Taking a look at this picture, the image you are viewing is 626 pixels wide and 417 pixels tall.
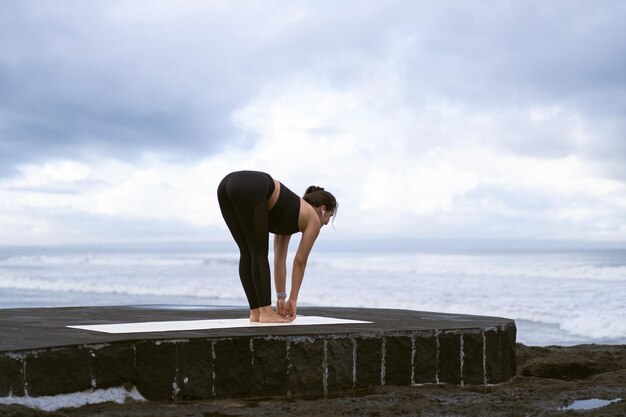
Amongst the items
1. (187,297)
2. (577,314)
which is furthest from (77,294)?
(577,314)

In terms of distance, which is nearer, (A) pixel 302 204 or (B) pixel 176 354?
(B) pixel 176 354

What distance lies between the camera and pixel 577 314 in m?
13.9

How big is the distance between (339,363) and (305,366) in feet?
0.79

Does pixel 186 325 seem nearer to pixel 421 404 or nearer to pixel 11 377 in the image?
pixel 11 377

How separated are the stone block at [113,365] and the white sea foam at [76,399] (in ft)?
0.15

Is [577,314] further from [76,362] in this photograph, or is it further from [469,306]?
[76,362]

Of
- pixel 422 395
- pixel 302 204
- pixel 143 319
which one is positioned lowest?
pixel 422 395

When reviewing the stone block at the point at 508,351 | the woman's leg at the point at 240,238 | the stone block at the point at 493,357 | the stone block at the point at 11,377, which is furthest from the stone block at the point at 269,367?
the stone block at the point at 508,351

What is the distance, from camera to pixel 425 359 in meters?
5.43

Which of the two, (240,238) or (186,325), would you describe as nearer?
(186,325)

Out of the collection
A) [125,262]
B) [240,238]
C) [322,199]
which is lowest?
[240,238]

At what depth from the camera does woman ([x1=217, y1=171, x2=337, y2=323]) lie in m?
5.69

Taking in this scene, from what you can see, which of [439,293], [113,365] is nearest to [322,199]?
[113,365]

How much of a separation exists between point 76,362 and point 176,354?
0.58 m
